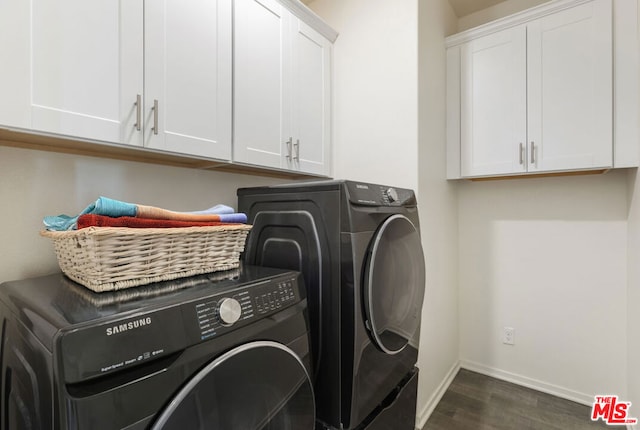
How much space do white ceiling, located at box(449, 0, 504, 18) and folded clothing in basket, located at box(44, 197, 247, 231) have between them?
2.54 m

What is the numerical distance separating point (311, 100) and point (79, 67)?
1.20 meters

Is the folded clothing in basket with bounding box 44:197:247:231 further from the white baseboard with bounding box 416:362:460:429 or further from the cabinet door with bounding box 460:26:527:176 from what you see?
the cabinet door with bounding box 460:26:527:176

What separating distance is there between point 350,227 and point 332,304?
0.92ft

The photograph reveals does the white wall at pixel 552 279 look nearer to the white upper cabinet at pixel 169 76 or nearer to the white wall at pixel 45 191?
the white upper cabinet at pixel 169 76

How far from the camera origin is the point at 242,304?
2.44 feet

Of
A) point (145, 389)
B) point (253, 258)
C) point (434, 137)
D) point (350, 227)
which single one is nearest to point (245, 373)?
point (145, 389)

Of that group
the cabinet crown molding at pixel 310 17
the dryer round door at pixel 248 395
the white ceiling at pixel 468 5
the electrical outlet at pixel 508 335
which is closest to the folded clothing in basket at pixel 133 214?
the dryer round door at pixel 248 395

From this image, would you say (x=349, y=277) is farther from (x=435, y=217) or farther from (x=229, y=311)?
(x=435, y=217)

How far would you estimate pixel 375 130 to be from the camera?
2045 millimetres

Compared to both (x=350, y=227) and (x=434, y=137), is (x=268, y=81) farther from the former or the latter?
(x=434, y=137)

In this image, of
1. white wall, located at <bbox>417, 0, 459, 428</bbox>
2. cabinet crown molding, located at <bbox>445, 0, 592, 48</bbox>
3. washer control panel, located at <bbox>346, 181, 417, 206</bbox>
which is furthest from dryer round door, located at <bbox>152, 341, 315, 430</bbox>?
cabinet crown molding, located at <bbox>445, 0, 592, 48</bbox>

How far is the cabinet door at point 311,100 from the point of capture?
5.88 feet

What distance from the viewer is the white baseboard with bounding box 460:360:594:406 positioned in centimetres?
214

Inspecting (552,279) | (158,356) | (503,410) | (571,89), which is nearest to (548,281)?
(552,279)
